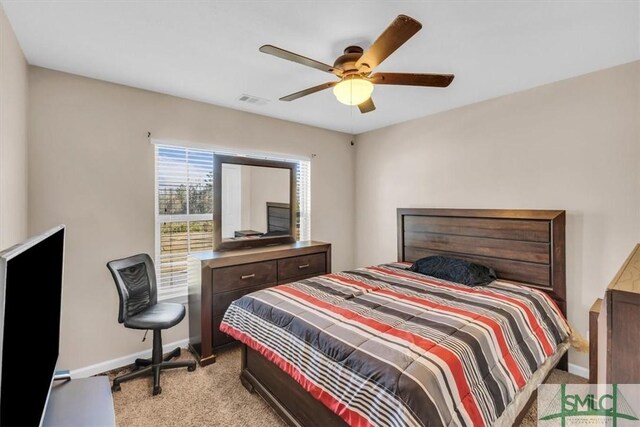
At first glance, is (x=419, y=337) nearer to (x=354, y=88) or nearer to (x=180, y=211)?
(x=354, y=88)

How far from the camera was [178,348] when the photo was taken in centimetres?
296

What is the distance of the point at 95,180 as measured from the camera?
2.66m

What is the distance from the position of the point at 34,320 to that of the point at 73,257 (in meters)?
2.01

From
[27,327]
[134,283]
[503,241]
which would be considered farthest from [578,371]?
[134,283]

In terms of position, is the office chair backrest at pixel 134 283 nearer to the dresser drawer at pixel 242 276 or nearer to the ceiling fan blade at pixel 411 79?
the dresser drawer at pixel 242 276

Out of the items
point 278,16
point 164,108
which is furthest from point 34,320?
point 164,108

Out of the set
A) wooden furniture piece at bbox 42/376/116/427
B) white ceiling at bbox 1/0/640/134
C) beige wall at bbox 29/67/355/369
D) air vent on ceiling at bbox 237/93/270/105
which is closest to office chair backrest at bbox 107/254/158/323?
beige wall at bbox 29/67/355/369

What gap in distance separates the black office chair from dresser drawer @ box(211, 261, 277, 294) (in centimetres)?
39

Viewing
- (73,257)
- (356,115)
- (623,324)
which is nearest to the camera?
(623,324)

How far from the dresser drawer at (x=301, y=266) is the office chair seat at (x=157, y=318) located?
41.9 inches

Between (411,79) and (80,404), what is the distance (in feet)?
7.75

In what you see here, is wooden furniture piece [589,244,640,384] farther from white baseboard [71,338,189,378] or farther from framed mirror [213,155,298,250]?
white baseboard [71,338,189,378]

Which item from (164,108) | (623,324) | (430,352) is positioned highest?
(164,108)

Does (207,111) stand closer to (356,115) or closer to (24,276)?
(356,115)
